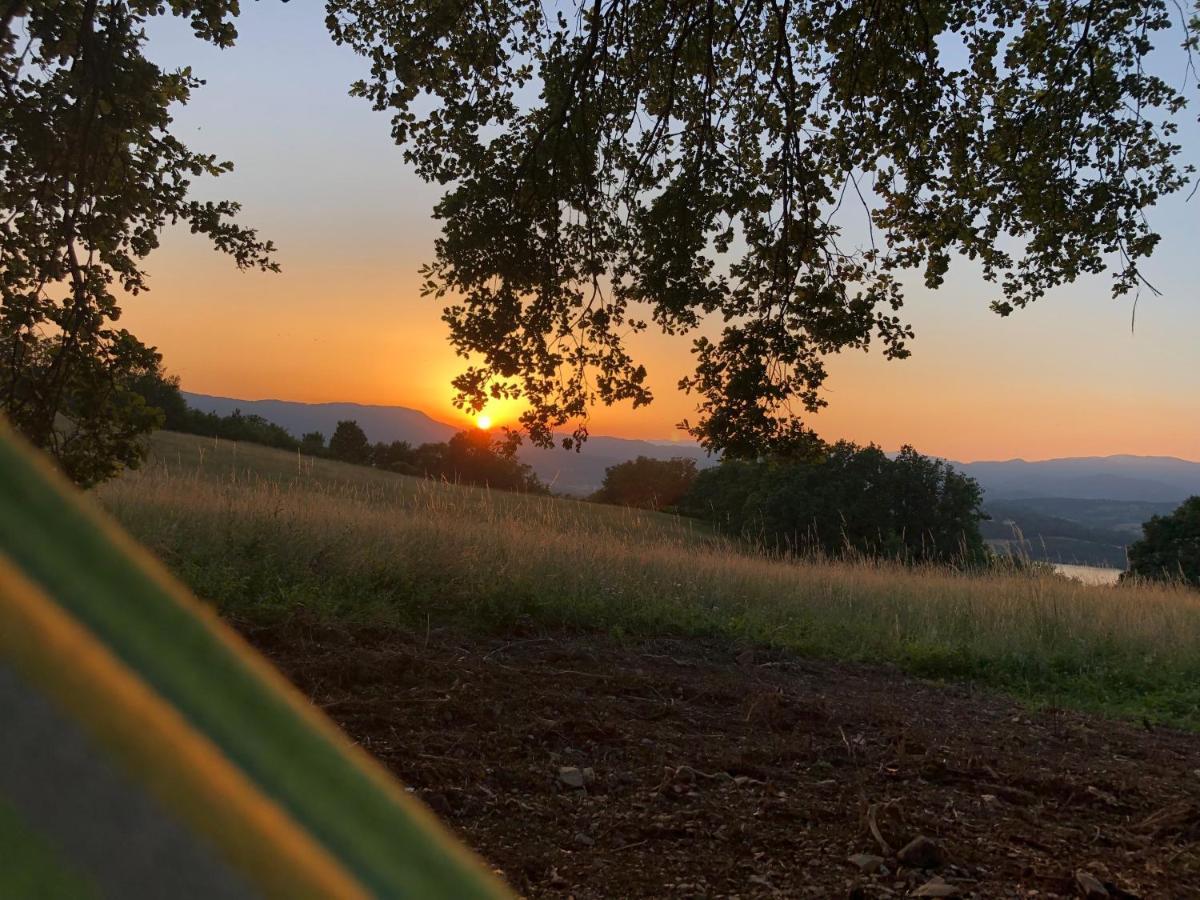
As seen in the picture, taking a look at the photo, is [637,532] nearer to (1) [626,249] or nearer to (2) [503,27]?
(1) [626,249]

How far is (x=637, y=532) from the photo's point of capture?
35.5 feet

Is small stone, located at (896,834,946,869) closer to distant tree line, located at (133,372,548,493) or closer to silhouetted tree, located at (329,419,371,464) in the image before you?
distant tree line, located at (133,372,548,493)

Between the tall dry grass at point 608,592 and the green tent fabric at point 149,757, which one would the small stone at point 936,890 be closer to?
the green tent fabric at point 149,757

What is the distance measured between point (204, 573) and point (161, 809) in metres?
5.93

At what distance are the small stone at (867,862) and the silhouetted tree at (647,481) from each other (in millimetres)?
48403

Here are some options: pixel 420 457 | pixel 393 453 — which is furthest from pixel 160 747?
pixel 393 453

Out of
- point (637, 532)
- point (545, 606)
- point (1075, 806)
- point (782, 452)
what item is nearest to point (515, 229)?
point (782, 452)

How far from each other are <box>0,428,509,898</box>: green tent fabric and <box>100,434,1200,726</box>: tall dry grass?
194 inches

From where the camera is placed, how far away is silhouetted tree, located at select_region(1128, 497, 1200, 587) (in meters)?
28.3

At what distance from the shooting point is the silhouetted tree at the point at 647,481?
53.3m

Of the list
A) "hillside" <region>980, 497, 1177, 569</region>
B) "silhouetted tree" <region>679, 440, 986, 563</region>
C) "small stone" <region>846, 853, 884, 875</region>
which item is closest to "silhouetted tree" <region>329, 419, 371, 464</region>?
"silhouetted tree" <region>679, 440, 986, 563</region>

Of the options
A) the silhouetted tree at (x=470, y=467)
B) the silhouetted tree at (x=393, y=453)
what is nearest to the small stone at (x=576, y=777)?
the silhouetted tree at (x=470, y=467)

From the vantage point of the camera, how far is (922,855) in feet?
7.88

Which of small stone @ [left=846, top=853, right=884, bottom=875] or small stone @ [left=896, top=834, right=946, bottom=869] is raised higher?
small stone @ [left=896, top=834, right=946, bottom=869]
